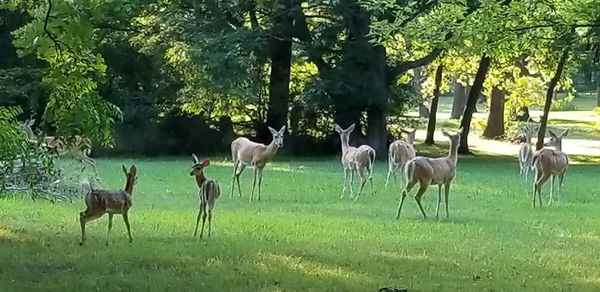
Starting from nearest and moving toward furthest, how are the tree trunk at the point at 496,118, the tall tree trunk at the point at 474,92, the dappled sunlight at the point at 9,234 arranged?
the dappled sunlight at the point at 9,234, the tall tree trunk at the point at 474,92, the tree trunk at the point at 496,118

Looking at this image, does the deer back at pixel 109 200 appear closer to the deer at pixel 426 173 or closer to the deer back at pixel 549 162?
the deer at pixel 426 173

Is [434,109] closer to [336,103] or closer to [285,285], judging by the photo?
[336,103]

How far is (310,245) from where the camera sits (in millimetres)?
10695

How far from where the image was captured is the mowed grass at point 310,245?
334 inches

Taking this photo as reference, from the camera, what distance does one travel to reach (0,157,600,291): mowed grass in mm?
8477

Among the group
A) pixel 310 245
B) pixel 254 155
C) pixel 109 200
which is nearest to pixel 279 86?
pixel 254 155

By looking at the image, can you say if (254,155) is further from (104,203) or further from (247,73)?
(247,73)

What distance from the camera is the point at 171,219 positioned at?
13000 mm

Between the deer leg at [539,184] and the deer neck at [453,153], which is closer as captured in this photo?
the deer neck at [453,153]

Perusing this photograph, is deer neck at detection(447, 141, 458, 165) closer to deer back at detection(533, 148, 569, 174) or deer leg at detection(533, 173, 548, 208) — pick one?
deer leg at detection(533, 173, 548, 208)

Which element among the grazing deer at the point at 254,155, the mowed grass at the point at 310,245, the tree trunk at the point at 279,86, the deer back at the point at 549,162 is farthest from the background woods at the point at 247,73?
the mowed grass at the point at 310,245

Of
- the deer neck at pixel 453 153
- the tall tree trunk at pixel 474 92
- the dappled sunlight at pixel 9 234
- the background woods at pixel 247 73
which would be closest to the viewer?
the dappled sunlight at pixel 9 234

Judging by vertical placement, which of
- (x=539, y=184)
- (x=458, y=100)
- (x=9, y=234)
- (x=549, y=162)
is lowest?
(x=9, y=234)

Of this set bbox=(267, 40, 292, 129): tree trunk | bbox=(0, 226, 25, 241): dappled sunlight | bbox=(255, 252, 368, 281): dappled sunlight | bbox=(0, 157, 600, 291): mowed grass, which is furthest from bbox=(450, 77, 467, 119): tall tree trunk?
bbox=(255, 252, 368, 281): dappled sunlight
